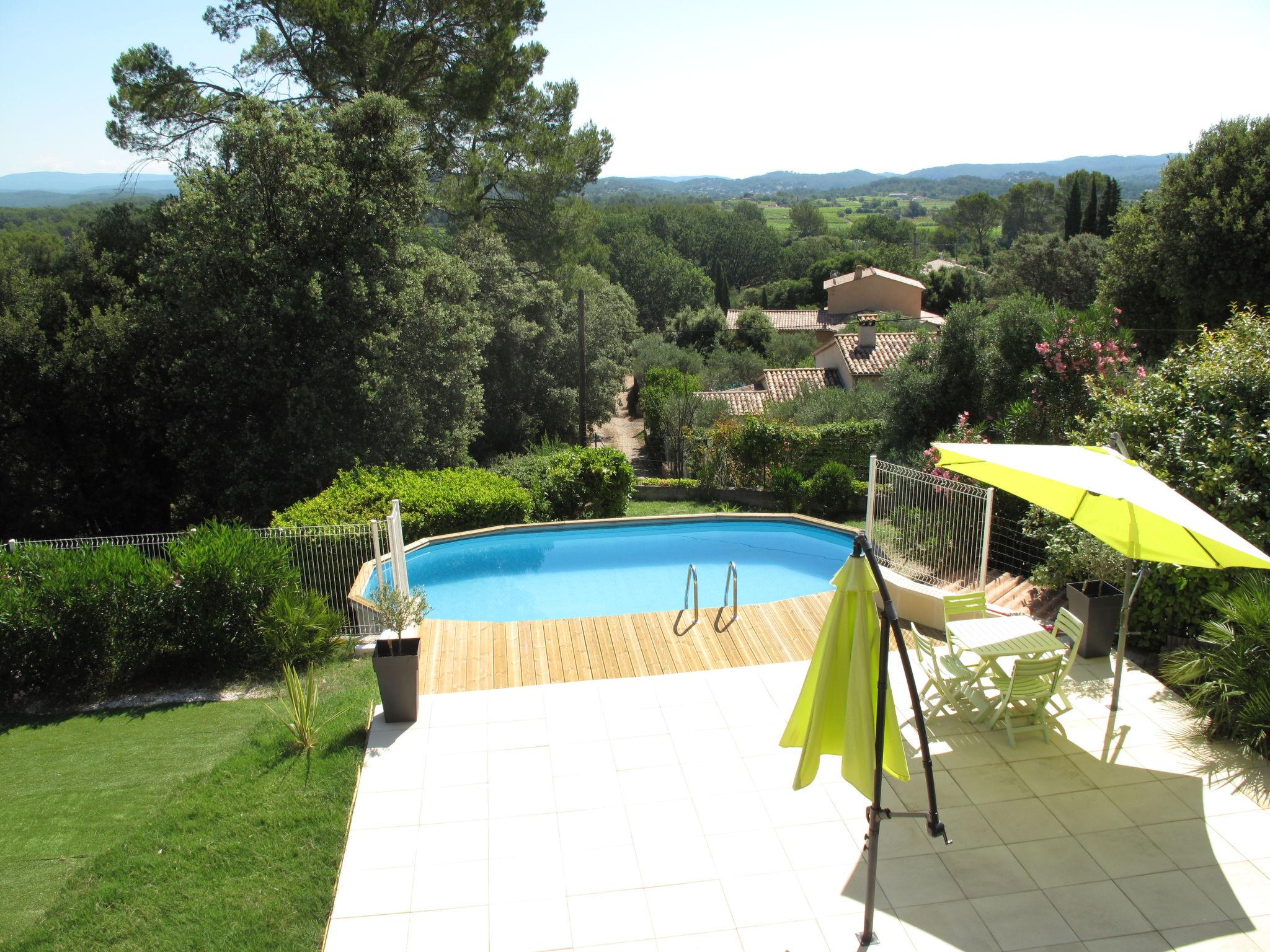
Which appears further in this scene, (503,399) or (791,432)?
(503,399)

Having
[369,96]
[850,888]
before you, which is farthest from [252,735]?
[369,96]

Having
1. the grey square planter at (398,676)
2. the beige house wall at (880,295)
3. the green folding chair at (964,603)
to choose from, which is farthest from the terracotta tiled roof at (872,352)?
the grey square planter at (398,676)

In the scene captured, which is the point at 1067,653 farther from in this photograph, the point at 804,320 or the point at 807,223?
the point at 807,223

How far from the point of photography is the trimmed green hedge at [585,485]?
17.5 metres

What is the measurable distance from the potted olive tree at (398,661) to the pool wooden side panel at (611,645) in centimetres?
67

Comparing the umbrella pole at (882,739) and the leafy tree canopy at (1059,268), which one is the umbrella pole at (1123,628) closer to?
the umbrella pole at (882,739)

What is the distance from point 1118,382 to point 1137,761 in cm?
725

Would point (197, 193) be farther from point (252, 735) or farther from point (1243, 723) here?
point (1243, 723)

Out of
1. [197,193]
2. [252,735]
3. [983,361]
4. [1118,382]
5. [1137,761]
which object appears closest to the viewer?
[1137,761]

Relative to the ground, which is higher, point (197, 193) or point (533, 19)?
point (533, 19)

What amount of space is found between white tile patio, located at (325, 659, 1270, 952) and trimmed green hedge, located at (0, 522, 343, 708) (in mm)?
2603

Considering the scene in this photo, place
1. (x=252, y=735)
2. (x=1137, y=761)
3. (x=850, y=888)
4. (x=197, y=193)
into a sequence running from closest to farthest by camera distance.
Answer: (x=850, y=888)
(x=1137, y=761)
(x=252, y=735)
(x=197, y=193)

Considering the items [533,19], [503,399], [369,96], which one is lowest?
[503,399]

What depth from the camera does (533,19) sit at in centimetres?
2334
